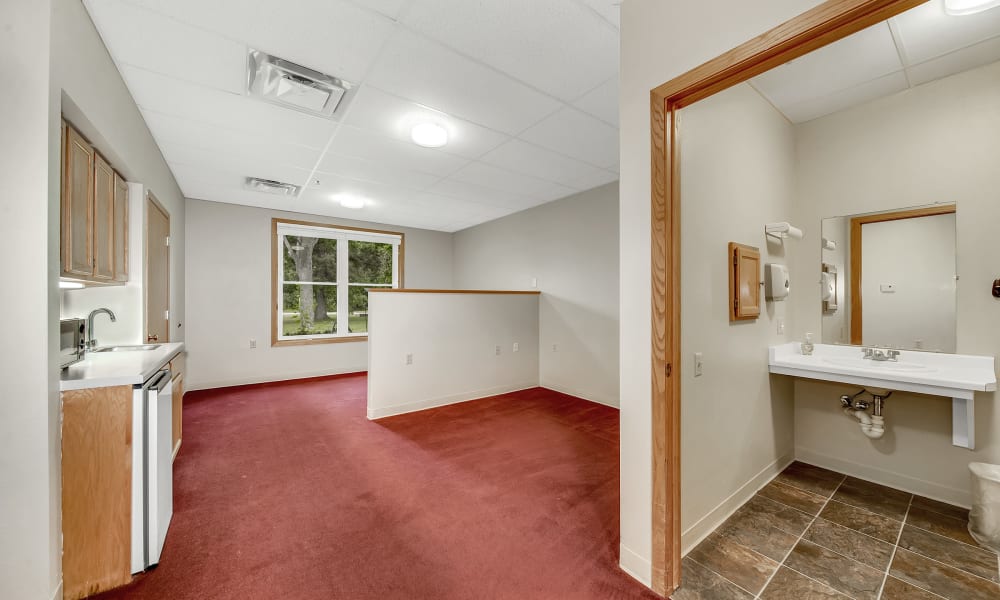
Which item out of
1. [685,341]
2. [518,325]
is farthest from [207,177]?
[685,341]

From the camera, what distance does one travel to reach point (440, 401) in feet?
14.5

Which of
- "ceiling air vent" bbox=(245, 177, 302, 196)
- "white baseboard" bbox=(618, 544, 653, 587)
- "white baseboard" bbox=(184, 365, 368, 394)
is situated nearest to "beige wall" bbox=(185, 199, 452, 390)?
"white baseboard" bbox=(184, 365, 368, 394)

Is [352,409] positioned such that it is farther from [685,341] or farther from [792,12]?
[792,12]

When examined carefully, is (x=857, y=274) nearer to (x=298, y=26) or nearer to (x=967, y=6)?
(x=967, y=6)

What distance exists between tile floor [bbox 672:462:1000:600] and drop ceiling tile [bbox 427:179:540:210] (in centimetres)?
386

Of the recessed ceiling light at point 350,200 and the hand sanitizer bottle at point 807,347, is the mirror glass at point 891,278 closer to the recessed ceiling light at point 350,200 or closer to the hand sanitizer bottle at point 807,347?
→ the hand sanitizer bottle at point 807,347

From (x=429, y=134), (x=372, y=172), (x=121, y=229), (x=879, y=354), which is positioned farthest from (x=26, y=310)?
(x=879, y=354)

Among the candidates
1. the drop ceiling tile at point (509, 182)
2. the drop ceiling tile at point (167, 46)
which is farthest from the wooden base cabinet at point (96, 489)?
the drop ceiling tile at point (509, 182)

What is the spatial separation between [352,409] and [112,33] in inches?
138

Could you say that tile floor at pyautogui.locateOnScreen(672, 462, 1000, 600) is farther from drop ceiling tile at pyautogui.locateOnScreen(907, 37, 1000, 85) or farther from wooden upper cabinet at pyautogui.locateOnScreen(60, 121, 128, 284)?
wooden upper cabinet at pyautogui.locateOnScreen(60, 121, 128, 284)

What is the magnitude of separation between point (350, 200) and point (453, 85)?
10.4 ft

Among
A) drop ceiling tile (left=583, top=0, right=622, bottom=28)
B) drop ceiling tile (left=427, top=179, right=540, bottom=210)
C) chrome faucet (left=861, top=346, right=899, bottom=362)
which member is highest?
drop ceiling tile (left=583, top=0, right=622, bottom=28)

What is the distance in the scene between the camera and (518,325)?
516 centimetres

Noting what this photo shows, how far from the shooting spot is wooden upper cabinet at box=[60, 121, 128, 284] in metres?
1.79
